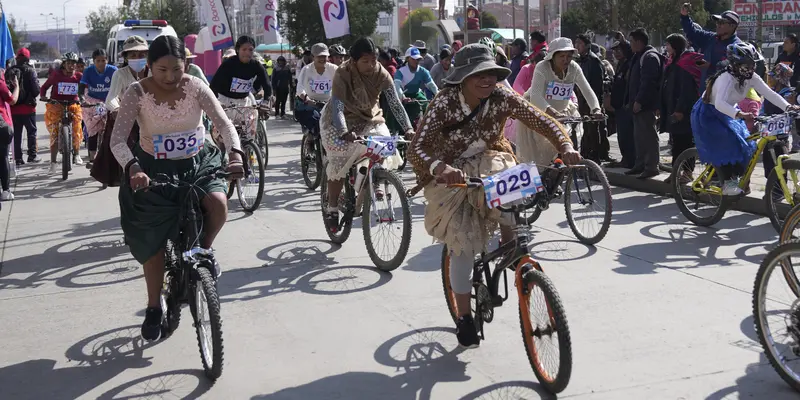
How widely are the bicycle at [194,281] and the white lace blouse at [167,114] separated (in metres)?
0.26

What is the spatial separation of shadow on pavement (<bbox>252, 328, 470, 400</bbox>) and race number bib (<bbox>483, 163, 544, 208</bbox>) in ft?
3.29

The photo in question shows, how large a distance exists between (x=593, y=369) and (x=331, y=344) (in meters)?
1.55

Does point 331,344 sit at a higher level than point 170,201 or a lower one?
lower

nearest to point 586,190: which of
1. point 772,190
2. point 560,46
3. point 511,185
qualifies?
point 772,190

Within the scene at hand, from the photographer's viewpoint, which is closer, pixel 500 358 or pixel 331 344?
pixel 500 358

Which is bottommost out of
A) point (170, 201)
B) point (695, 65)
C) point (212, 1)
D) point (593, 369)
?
point (593, 369)

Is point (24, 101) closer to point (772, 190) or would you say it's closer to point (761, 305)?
point (772, 190)

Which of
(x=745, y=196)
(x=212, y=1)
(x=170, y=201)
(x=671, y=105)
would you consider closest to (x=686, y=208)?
(x=745, y=196)

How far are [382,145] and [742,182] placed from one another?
3523 mm

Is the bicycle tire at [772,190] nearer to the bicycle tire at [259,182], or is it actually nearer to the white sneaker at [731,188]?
the white sneaker at [731,188]

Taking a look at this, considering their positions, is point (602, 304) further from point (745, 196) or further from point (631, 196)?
point (631, 196)

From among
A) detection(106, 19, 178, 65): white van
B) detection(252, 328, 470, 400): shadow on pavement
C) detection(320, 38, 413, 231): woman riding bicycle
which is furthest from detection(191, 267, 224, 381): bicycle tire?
detection(106, 19, 178, 65): white van

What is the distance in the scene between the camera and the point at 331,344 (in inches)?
224

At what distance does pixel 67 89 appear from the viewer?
15039 mm
